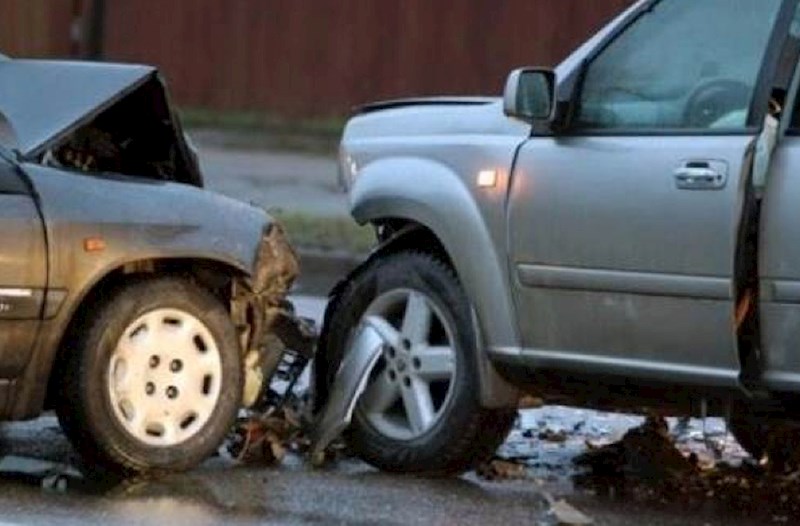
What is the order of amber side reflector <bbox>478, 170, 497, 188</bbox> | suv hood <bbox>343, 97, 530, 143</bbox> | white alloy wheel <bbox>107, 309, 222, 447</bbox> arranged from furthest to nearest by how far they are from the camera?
suv hood <bbox>343, 97, 530, 143</bbox>, amber side reflector <bbox>478, 170, 497, 188</bbox>, white alloy wheel <bbox>107, 309, 222, 447</bbox>

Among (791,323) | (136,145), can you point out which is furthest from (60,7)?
(791,323)

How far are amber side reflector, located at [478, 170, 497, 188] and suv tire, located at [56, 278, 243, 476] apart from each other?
0.97m

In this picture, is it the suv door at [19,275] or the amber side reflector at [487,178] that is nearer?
the suv door at [19,275]

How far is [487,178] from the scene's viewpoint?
7.57 meters

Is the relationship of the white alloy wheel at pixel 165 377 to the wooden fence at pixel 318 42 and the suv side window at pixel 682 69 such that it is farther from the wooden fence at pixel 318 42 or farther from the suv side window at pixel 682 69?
the wooden fence at pixel 318 42

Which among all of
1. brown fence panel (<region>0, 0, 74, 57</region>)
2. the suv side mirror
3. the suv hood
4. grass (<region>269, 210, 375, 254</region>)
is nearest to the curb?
grass (<region>269, 210, 375, 254</region>)

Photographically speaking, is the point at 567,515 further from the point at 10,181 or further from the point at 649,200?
the point at 10,181

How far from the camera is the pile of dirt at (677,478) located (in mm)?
7621

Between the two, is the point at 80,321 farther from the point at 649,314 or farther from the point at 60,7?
the point at 60,7

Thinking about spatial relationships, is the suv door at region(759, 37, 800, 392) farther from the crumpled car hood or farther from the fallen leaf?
the crumpled car hood

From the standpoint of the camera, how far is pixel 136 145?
8.22 meters

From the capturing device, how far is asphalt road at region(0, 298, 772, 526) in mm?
7016

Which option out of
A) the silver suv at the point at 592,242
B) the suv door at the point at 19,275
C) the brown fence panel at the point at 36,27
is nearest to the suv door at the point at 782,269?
the silver suv at the point at 592,242

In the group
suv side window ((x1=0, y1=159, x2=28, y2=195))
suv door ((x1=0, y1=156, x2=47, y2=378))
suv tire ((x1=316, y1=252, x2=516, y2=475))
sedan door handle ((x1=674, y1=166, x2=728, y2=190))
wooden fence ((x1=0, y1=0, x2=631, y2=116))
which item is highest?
sedan door handle ((x1=674, y1=166, x2=728, y2=190))
